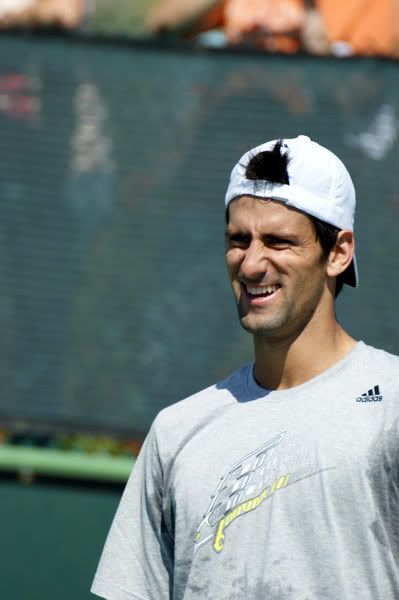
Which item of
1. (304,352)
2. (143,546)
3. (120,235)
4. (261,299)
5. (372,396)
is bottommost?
(143,546)

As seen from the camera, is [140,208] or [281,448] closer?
[281,448]

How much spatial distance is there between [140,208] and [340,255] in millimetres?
2575

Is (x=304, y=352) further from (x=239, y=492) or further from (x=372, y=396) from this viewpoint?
(x=239, y=492)

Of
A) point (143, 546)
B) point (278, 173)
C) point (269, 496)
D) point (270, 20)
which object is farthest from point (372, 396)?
point (270, 20)

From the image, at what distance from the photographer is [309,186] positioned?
9.18 feet

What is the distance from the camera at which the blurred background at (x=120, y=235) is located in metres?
5.28

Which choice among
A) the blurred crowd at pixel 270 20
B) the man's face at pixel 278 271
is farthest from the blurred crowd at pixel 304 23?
the man's face at pixel 278 271

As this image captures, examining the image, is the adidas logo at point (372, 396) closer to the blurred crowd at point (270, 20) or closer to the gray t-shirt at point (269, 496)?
the gray t-shirt at point (269, 496)

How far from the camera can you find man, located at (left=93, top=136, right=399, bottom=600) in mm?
2521

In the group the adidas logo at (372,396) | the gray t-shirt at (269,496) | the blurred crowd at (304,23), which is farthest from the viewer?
the blurred crowd at (304,23)

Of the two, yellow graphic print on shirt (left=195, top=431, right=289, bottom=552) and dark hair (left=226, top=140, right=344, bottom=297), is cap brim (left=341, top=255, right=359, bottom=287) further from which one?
yellow graphic print on shirt (left=195, top=431, right=289, bottom=552)

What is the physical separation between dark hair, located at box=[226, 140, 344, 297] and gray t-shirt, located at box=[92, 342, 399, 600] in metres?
0.25

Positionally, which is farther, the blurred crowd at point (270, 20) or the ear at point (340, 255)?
the blurred crowd at point (270, 20)

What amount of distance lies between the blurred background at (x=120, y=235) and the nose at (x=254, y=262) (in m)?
2.48
